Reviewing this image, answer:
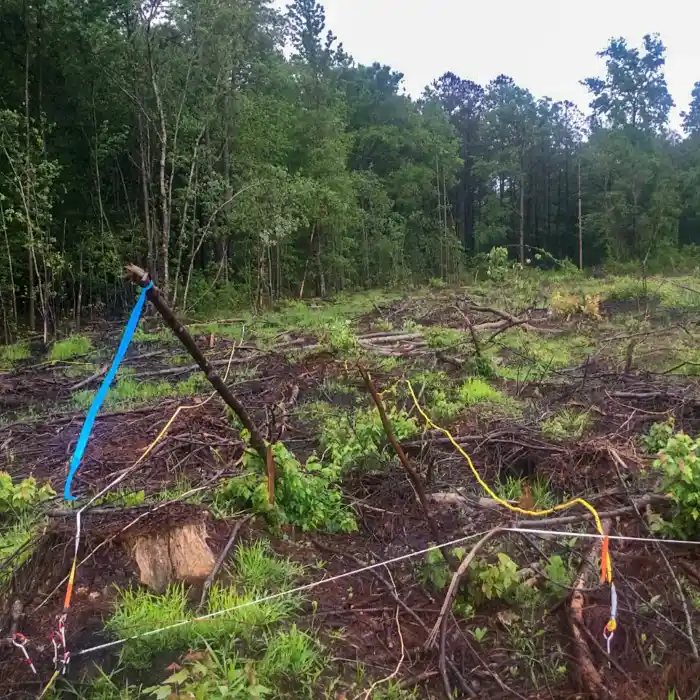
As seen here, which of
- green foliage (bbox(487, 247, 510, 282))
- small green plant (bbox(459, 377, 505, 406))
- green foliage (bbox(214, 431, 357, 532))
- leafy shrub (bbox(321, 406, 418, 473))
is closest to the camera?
green foliage (bbox(214, 431, 357, 532))

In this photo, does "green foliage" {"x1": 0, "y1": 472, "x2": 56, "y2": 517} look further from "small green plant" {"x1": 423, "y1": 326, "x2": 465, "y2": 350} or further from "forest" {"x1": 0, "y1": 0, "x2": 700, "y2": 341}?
"forest" {"x1": 0, "y1": 0, "x2": 700, "y2": 341}

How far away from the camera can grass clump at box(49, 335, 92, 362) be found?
969 cm

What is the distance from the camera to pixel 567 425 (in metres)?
5.29

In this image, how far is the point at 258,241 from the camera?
58.9ft

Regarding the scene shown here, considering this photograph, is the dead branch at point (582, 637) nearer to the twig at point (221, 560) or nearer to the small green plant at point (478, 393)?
the twig at point (221, 560)

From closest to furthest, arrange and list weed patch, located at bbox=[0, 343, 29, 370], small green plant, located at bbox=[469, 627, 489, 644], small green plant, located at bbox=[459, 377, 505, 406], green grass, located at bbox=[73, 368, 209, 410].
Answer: small green plant, located at bbox=[469, 627, 489, 644], small green plant, located at bbox=[459, 377, 505, 406], green grass, located at bbox=[73, 368, 209, 410], weed patch, located at bbox=[0, 343, 29, 370]

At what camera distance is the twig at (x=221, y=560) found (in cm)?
285

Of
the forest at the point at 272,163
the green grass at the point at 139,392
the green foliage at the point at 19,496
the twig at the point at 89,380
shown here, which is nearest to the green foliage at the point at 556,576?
the green foliage at the point at 19,496

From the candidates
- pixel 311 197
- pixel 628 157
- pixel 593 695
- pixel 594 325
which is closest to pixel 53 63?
pixel 311 197

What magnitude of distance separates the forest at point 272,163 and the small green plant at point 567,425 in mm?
7717

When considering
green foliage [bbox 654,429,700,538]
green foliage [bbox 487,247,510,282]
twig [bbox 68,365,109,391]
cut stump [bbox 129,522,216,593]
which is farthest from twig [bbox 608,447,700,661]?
green foliage [bbox 487,247,510,282]

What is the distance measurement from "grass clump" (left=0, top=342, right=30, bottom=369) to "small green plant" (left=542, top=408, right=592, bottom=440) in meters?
8.33

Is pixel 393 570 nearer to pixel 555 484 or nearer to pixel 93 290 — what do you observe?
pixel 555 484

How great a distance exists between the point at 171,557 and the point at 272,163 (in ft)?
59.8
